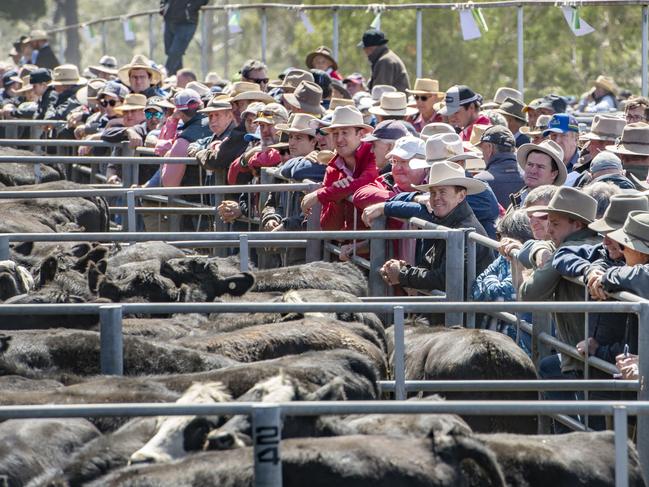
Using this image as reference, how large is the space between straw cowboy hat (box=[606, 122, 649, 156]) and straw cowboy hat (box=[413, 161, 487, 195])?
4.19 ft

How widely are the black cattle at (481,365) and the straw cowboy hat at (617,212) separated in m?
0.71

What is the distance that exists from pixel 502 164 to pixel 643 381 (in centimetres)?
397

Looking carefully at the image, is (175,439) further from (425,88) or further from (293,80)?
(293,80)

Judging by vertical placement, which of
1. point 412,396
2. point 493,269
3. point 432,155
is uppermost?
point 432,155

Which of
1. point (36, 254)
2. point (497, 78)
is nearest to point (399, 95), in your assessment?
point (36, 254)

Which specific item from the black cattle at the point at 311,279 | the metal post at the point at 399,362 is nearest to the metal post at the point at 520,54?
the black cattle at the point at 311,279

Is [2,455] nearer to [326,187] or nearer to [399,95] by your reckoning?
[326,187]

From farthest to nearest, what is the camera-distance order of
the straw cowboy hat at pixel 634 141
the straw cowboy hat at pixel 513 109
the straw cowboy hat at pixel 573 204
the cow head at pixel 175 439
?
the straw cowboy hat at pixel 513 109, the straw cowboy hat at pixel 634 141, the straw cowboy hat at pixel 573 204, the cow head at pixel 175 439

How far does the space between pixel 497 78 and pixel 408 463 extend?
36080mm

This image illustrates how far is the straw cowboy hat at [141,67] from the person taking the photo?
16894mm

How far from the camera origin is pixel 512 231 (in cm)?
766

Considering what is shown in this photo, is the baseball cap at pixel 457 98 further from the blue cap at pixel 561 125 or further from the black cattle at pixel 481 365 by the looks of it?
the black cattle at pixel 481 365

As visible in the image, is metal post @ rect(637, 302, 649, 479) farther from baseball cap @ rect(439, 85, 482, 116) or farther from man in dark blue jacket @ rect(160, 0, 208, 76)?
man in dark blue jacket @ rect(160, 0, 208, 76)

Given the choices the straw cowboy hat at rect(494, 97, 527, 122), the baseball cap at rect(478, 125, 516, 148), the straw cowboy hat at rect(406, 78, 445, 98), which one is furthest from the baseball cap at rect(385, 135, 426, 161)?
the straw cowboy hat at rect(406, 78, 445, 98)
